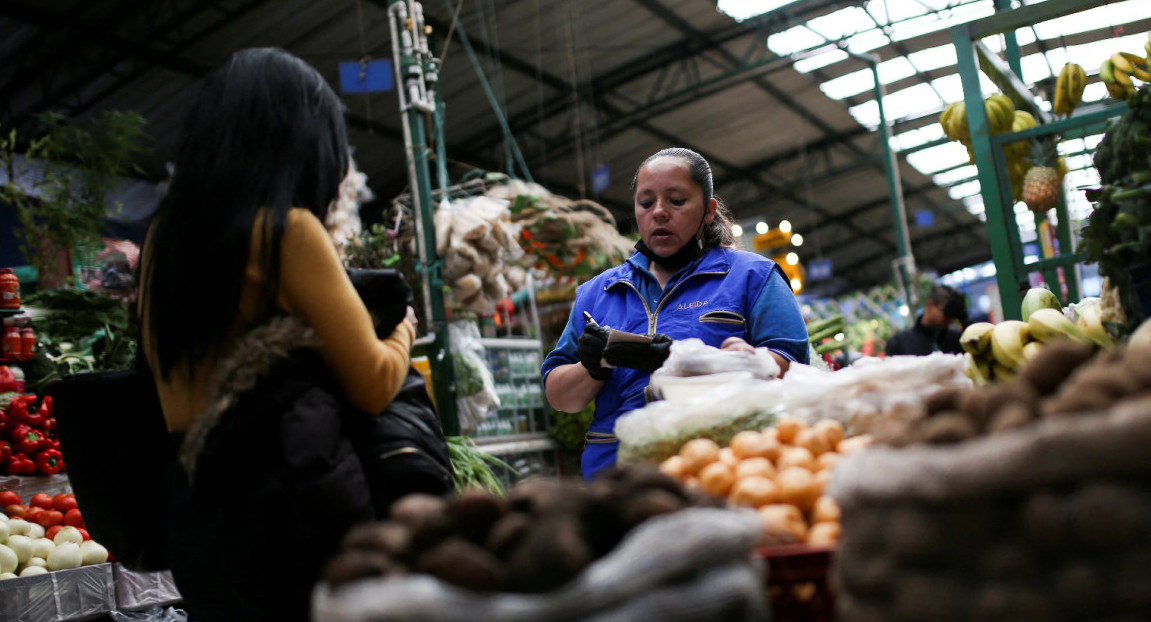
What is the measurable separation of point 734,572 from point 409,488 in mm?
839

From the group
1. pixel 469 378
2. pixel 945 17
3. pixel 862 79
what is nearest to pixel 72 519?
pixel 469 378

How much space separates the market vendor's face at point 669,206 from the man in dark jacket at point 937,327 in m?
4.19

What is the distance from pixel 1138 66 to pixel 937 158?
19.9 m

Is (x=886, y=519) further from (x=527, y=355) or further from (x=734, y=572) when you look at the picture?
(x=527, y=355)

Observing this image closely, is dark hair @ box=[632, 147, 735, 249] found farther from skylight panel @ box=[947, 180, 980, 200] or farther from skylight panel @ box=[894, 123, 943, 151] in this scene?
skylight panel @ box=[947, 180, 980, 200]

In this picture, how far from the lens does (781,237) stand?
45.1 feet

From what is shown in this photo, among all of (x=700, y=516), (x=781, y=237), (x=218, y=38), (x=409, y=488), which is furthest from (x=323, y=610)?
(x=781, y=237)

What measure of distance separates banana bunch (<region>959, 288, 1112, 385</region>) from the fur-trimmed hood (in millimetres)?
1398

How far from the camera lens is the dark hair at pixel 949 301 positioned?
20.2 feet

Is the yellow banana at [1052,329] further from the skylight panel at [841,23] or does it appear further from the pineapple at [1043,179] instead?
the skylight panel at [841,23]

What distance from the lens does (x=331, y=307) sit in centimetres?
158

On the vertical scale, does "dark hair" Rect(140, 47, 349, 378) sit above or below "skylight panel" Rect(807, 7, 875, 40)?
below

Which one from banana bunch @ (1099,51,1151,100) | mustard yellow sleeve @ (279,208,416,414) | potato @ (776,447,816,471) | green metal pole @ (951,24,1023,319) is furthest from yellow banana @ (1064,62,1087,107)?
mustard yellow sleeve @ (279,208,416,414)

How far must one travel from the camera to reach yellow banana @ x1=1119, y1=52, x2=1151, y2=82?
2.86m
